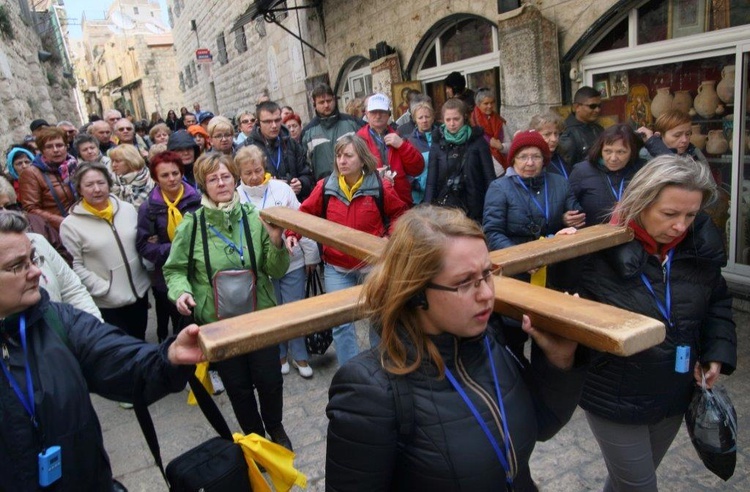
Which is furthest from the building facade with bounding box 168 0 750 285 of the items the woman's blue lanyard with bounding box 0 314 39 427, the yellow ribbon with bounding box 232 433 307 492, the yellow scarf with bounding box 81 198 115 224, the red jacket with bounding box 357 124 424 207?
the woman's blue lanyard with bounding box 0 314 39 427

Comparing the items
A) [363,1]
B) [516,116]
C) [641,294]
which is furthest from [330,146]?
[363,1]

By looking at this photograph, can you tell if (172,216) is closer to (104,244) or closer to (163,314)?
(104,244)

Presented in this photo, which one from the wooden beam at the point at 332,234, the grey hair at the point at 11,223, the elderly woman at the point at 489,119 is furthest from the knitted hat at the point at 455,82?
the grey hair at the point at 11,223

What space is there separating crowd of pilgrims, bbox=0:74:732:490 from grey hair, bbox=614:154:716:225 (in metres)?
0.28

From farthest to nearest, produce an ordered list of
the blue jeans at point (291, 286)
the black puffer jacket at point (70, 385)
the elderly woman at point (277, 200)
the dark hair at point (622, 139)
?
the blue jeans at point (291, 286), the elderly woman at point (277, 200), the dark hair at point (622, 139), the black puffer jacket at point (70, 385)

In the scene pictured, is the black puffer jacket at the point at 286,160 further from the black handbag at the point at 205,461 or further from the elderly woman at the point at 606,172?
the black handbag at the point at 205,461

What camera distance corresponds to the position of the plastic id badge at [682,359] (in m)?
2.01

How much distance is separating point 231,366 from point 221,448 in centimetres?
137

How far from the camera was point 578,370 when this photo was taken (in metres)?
1.50

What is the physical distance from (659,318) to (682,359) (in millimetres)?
172

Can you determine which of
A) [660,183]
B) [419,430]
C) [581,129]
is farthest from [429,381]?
[581,129]

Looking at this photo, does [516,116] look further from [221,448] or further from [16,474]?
[16,474]

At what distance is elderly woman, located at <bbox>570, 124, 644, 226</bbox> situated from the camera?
362 cm

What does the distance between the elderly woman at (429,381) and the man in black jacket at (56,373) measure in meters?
0.50
